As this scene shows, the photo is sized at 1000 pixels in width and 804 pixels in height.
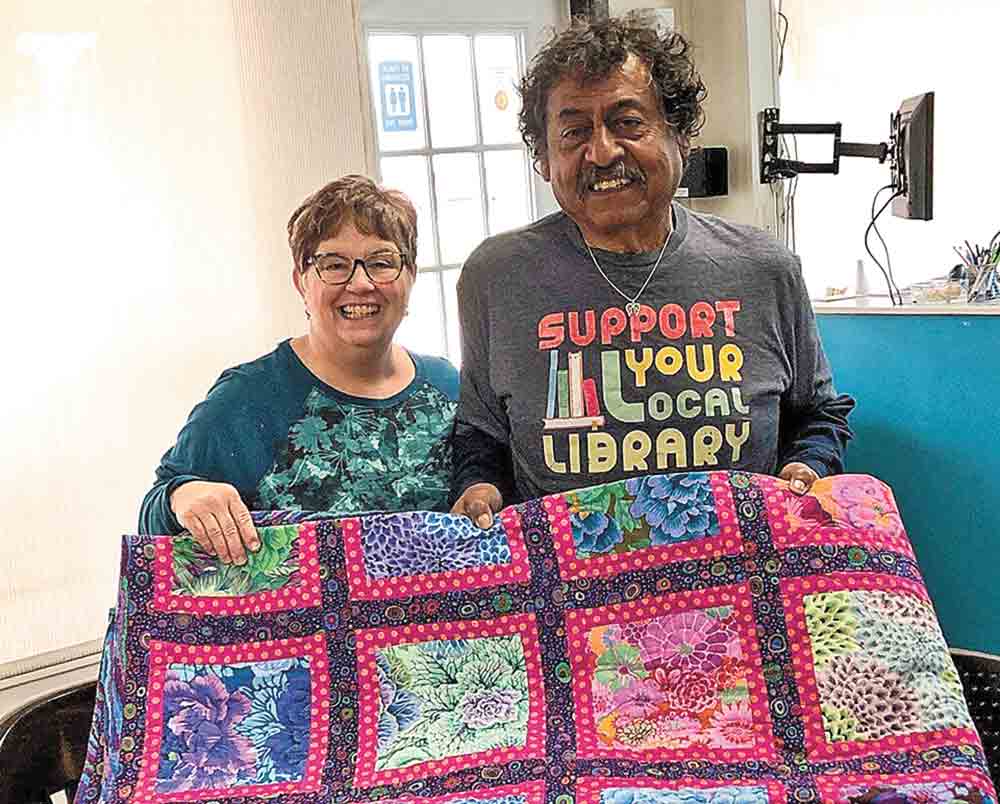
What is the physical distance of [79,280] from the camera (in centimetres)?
277

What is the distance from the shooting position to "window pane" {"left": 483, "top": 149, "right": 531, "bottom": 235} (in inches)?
131

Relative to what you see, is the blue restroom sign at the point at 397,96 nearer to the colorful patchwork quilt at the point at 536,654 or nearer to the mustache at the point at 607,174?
the mustache at the point at 607,174

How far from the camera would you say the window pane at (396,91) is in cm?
313

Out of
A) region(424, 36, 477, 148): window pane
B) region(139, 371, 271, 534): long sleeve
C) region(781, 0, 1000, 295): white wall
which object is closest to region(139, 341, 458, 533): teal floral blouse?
region(139, 371, 271, 534): long sleeve

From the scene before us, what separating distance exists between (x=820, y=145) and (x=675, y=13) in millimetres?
655

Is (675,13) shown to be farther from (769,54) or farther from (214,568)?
(214,568)

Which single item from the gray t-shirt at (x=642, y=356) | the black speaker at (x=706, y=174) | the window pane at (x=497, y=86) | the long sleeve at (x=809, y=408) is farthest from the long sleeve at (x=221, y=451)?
the black speaker at (x=706, y=174)

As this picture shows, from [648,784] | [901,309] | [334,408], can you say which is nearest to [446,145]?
[901,309]

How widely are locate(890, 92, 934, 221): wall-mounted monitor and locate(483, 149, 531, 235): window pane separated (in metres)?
1.08

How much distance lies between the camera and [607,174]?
1648mm

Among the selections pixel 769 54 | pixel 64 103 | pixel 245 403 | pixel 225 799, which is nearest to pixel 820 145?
pixel 769 54

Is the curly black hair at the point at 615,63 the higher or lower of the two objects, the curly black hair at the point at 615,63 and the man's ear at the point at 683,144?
the higher

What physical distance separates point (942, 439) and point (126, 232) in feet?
6.10

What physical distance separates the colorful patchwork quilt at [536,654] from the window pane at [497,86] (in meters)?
1.91
